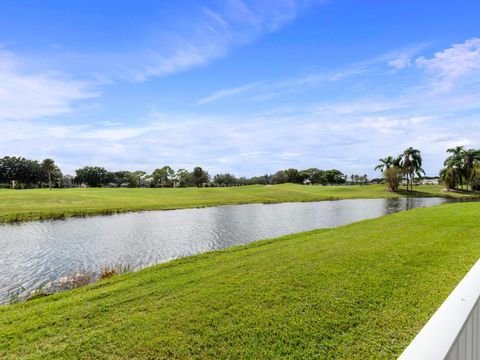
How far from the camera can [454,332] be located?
1.54 metres

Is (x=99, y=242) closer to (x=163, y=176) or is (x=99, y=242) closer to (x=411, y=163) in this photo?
(x=411, y=163)

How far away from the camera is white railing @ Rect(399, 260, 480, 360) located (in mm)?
1411

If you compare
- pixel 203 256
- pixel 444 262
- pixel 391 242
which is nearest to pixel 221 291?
pixel 203 256

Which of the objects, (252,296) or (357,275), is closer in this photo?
(252,296)

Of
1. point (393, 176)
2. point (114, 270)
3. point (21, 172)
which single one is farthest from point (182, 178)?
point (114, 270)

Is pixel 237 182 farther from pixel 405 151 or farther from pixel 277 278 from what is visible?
pixel 277 278

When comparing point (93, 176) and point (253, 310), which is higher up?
point (93, 176)

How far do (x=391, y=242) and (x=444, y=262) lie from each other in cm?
277

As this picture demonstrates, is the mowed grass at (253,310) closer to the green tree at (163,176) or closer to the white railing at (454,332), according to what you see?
the white railing at (454,332)

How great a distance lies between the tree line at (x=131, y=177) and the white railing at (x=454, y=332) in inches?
3384

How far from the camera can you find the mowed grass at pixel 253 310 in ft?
14.7

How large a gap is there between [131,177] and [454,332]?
126535 mm

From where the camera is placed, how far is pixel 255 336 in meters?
4.68

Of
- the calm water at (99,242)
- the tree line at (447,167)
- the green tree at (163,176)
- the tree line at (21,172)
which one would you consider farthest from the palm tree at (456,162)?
the tree line at (21,172)
